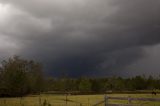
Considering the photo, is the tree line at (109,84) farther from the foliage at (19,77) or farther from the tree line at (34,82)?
the foliage at (19,77)

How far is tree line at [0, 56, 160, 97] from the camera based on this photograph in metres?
102

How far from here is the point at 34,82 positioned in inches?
4749

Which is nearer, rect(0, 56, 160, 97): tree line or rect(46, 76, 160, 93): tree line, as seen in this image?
rect(0, 56, 160, 97): tree line

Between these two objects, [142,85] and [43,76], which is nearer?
[43,76]

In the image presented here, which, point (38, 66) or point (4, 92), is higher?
point (38, 66)

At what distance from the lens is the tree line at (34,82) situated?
335 ft

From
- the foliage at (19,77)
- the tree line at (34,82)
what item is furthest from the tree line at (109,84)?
the foliage at (19,77)

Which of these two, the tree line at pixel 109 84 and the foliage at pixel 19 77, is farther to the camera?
the tree line at pixel 109 84

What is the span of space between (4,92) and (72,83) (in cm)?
9343

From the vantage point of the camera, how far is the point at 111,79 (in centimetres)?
18412

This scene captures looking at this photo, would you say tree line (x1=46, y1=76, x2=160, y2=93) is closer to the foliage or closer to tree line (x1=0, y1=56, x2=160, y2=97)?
tree line (x1=0, y1=56, x2=160, y2=97)

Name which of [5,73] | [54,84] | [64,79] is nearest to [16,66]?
[5,73]

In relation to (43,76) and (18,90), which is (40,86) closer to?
(43,76)

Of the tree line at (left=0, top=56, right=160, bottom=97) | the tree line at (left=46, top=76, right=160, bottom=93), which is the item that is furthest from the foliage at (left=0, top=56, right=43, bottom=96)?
the tree line at (left=46, top=76, right=160, bottom=93)
